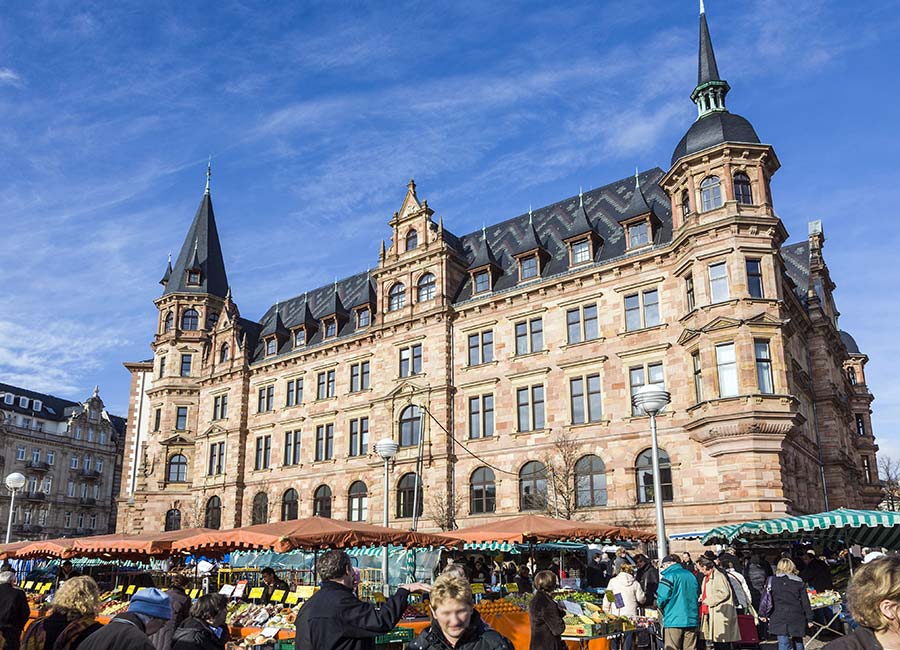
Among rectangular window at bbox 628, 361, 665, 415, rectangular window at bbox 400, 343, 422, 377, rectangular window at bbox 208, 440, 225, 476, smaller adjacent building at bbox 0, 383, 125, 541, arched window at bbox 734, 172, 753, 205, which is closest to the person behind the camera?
arched window at bbox 734, 172, 753, 205

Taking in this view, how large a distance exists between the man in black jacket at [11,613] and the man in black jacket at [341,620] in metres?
5.18

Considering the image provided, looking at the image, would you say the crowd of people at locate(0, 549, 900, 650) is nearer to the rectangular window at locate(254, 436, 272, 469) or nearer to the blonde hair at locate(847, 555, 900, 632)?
the blonde hair at locate(847, 555, 900, 632)

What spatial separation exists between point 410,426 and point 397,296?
23.6 feet

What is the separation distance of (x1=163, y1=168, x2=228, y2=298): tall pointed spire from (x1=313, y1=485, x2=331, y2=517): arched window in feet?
59.9

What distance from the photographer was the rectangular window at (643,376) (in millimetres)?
30188

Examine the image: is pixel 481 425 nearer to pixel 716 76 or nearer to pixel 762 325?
pixel 762 325

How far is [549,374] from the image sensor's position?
33125 millimetres

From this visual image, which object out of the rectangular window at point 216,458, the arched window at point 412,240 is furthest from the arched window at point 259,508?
the arched window at point 412,240

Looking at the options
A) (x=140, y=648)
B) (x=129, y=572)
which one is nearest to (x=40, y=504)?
(x=129, y=572)

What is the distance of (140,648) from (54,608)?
1.76 m

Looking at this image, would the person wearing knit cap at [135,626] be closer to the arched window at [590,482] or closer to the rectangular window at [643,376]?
the rectangular window at [643,376]

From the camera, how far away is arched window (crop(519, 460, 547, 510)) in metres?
31.8

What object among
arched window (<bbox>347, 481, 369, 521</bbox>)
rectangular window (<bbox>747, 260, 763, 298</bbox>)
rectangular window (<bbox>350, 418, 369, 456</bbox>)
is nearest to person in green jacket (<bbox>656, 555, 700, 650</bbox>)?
rectangular window (<bbox>747, 260, 763, 298</bbox>)

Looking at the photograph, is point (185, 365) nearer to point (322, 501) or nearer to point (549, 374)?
point (322, 501)
